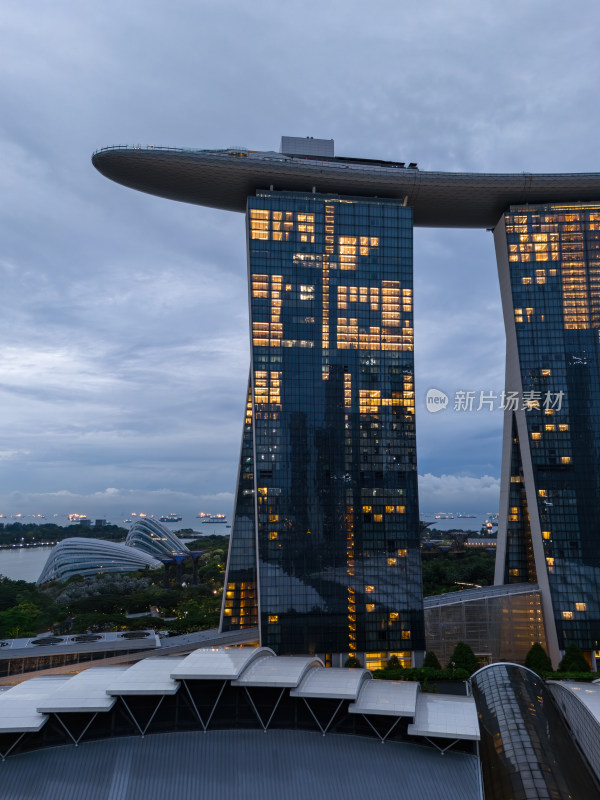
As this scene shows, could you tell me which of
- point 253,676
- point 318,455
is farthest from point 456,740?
point 318,455

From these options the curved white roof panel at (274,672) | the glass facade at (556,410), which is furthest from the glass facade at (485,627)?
the curved white roof panel at (274,672)

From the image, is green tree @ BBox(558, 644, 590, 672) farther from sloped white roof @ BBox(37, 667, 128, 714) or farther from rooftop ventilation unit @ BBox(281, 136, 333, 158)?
rooftop ventilation unit @ BBox(281, 136, 333, 158)

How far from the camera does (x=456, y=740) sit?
4531 centimetres

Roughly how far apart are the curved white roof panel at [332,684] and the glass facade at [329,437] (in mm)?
45750

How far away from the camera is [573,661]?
92.4m

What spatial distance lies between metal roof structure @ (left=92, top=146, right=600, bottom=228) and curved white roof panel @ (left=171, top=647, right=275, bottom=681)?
3540 inches

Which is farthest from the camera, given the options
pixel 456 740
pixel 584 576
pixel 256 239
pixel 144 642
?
pixel 256 239

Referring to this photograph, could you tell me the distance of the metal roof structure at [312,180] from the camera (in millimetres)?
110938

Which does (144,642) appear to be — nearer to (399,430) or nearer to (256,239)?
(399,430)

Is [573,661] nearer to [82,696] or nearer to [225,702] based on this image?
[225,702]

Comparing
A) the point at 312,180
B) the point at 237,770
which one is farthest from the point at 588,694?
the point at 312,180

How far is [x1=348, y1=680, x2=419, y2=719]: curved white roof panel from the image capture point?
46.4 meters

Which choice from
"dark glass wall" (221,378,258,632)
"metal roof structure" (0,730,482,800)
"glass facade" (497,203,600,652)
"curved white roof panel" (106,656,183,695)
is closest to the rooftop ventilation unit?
"glass facade" (497,203,600,652)

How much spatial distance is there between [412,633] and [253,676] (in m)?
60.3
